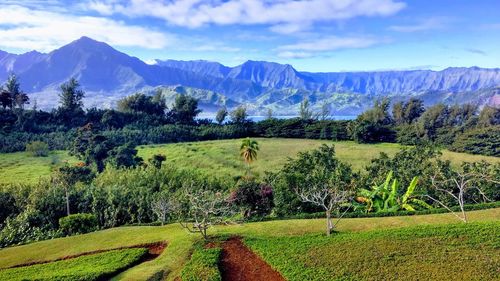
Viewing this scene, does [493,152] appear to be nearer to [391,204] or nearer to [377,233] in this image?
[391,204]

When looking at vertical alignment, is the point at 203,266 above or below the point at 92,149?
above

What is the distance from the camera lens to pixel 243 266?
67.1 feet

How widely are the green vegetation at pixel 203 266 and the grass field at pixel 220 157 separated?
40593 millimetres

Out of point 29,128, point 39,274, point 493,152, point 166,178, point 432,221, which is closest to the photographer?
point 39,274

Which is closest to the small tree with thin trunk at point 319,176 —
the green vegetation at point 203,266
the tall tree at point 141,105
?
the green vegetation at point 203,266

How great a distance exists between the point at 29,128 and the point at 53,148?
1346 centimetres

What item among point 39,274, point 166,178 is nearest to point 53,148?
point 166,178

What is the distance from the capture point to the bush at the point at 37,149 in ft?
249

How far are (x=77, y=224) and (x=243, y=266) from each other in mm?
17618

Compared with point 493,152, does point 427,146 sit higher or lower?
higher

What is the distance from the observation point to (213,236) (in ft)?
80.4

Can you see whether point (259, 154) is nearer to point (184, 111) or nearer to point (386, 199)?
point (184, 111)

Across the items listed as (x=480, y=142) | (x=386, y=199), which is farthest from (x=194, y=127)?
(x=386, y=199)

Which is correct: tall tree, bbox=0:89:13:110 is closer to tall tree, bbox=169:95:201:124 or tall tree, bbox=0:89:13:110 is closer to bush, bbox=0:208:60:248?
tall tree, bbox=169:95:201:124
